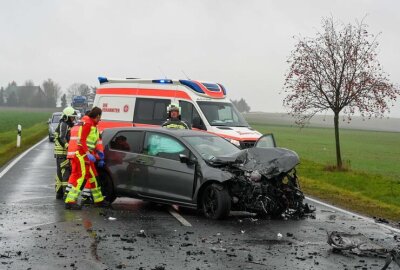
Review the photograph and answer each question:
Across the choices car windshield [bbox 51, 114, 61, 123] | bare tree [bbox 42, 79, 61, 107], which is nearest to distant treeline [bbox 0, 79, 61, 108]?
bare tree [bbox 42, 79, 61, 107]

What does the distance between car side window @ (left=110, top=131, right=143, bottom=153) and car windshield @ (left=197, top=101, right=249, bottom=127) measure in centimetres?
577

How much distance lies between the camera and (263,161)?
397 inches

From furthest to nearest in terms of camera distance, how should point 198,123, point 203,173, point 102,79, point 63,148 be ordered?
point 102,79 < point 198,123 < point 63,148 < point 203,173

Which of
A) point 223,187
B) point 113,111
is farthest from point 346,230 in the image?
point 113,111

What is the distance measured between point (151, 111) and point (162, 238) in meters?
10.2

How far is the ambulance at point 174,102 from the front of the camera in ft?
56.5

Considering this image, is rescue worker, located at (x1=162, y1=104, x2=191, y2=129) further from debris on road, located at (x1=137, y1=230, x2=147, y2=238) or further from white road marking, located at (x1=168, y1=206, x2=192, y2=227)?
debris on road, located at (x1=137, y1=230, x2=147, y2=238)

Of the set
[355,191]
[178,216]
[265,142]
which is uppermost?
[265,142]

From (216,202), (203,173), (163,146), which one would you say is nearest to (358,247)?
(216,202)

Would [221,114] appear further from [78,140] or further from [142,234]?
[142,234]

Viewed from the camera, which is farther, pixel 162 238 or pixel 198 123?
pixel 198 123

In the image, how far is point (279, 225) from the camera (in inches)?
375

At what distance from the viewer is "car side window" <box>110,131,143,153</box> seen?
1120 centimetres

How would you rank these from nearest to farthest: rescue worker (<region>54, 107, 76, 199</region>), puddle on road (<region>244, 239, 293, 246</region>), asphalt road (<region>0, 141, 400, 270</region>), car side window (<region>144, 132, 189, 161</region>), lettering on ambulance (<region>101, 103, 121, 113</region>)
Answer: asphalt road (<region>0, 141, 400, 270</region>)
puddle on road (<region>244, 239, 293, 246</region>)
car side window (<region>144, 132, 189, 161</region>)
rescue worker (<region>54, 107, 76, 199</region>)
lettering on ambulance (<region>101, 103, 121, 113</region>)
